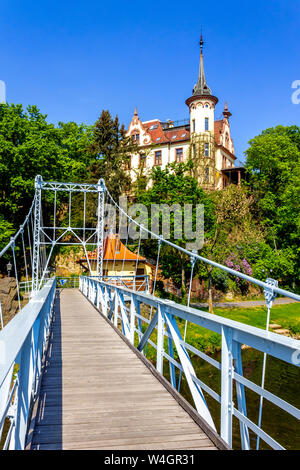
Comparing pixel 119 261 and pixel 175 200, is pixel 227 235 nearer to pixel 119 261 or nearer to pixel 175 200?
pixel 175 200

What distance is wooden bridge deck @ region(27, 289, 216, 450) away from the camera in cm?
245

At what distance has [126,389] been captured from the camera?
358 cm

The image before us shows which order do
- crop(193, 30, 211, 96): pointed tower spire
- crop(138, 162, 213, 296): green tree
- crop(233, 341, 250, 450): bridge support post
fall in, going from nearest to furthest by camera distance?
crop(233, 341, 250, 450): bridge support post, crop(138, 162, 213, 296): green tree, crop(193, 30, 211, 96): pointed tower spire

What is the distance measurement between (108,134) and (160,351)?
90.5 ft

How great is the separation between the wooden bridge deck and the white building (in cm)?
2453

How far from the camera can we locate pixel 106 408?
3.07 metres

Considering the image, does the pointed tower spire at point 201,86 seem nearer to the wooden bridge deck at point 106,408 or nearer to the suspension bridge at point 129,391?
the suspension bridge at point 129,391

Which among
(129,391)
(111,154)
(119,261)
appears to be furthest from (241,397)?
(111,154)

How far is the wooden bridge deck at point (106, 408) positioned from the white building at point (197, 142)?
24.5 meters

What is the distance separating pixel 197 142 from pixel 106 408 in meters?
29.3

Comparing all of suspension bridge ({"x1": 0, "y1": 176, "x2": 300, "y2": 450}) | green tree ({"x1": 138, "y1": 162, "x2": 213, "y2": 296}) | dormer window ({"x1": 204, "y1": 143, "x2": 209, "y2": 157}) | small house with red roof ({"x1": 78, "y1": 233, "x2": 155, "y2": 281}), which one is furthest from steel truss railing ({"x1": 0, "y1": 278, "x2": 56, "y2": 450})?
dormer window ({"x1": 204, "y1": 143, "x2": 209, "y2": 157})

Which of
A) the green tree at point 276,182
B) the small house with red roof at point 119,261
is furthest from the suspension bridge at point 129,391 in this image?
the green tree at point 276,182

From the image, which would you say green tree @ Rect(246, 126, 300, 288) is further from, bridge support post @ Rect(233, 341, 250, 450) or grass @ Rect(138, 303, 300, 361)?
bridge support post @ Rect(233, 341, 250, 450)

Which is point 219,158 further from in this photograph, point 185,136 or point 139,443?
point 139,443
